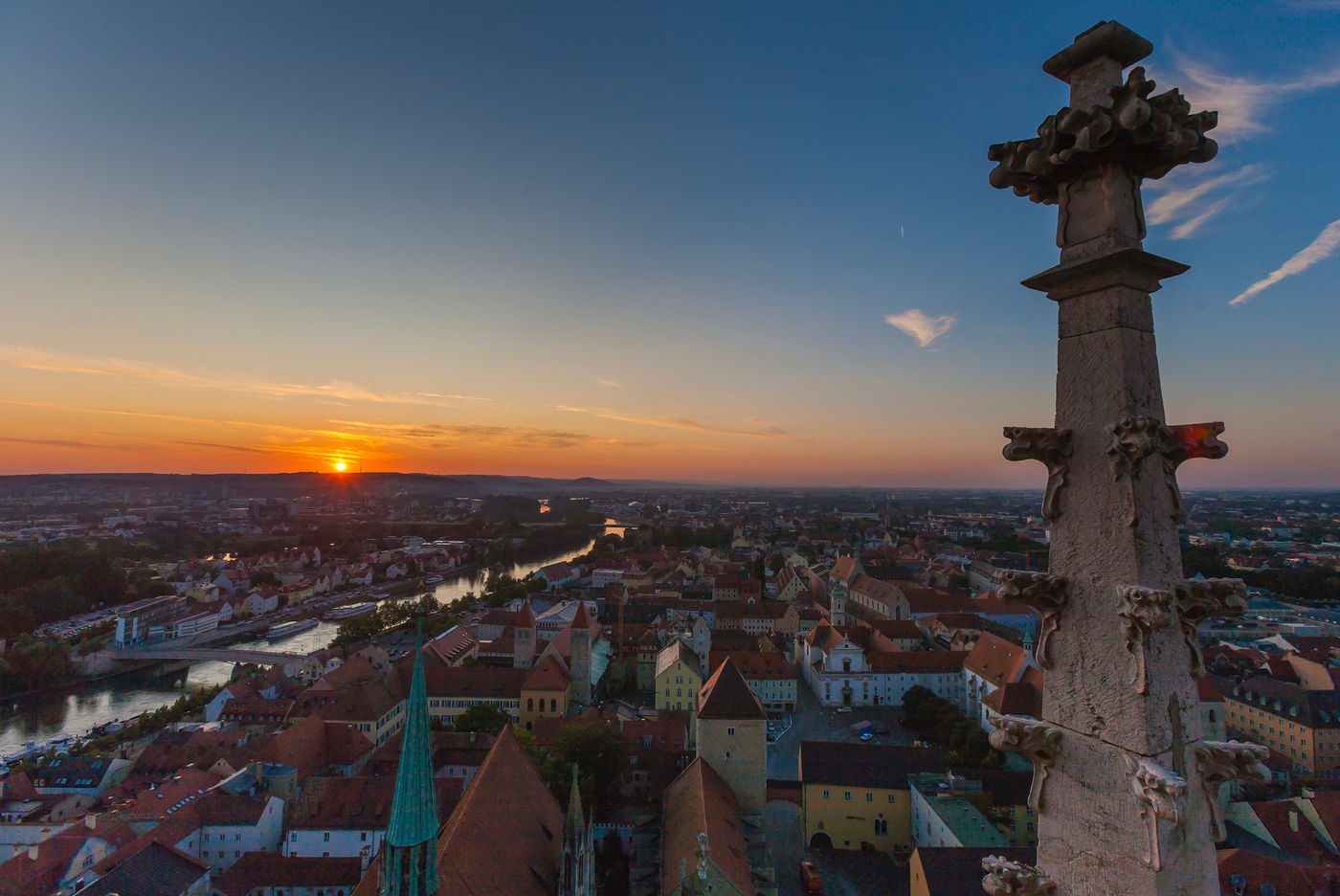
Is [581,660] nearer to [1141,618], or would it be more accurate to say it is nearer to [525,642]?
[525,642]

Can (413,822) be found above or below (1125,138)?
below

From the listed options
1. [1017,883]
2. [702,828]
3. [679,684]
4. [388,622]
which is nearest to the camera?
[1017,883]

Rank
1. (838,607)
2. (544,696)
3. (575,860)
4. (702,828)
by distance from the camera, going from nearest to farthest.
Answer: (575,860), (702,828), (544,696), (838,607)

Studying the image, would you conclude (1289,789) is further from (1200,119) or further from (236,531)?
(236,531)

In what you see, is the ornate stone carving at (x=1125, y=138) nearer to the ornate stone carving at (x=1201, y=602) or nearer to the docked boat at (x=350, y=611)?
the ornate stone carving at (x=1201, y=602)

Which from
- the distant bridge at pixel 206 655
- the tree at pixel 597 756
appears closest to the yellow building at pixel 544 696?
the tree at pixel 597 756

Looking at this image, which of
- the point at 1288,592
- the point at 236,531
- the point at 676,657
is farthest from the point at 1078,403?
the point at 236,531

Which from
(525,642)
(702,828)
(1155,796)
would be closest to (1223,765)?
(1155,796)
